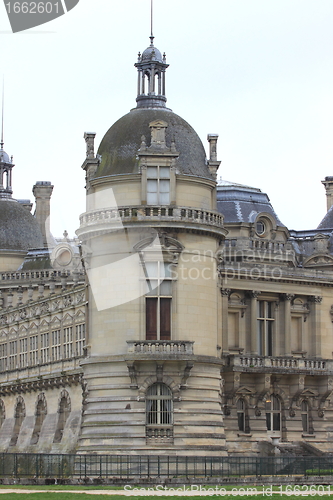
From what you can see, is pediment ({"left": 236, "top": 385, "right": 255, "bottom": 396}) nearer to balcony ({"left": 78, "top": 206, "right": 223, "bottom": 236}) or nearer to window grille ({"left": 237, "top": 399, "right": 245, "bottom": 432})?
window grille ({"left": 237, "top": 399, "right": 245, "bottom": 432})

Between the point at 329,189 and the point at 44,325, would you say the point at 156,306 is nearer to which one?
the point at 44,325

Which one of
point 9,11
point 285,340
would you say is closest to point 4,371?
point 285,340

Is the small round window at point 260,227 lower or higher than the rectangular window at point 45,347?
higher

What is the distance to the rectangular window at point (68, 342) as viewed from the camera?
252ft

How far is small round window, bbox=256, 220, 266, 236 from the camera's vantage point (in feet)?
263

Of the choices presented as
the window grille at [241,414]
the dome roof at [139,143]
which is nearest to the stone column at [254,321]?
the window grille at [241,414]

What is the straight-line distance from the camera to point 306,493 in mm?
52188

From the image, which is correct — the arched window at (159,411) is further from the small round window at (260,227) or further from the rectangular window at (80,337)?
the small round window at (260,227)

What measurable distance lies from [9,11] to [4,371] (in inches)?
1611

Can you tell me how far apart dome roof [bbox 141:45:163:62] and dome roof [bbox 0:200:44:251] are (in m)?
37.1

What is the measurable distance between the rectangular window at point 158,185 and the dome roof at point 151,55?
796cm

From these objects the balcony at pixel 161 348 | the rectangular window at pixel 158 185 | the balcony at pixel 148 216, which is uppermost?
the rectangular window at pixel 158 185

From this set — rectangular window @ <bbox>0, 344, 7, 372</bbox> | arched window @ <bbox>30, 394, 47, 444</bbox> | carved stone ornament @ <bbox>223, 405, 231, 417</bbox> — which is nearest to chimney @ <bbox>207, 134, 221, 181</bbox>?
carved stone ornament @ <bbox>223, 405, 231, 417</bbox>

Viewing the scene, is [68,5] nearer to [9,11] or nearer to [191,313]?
[9,11]
